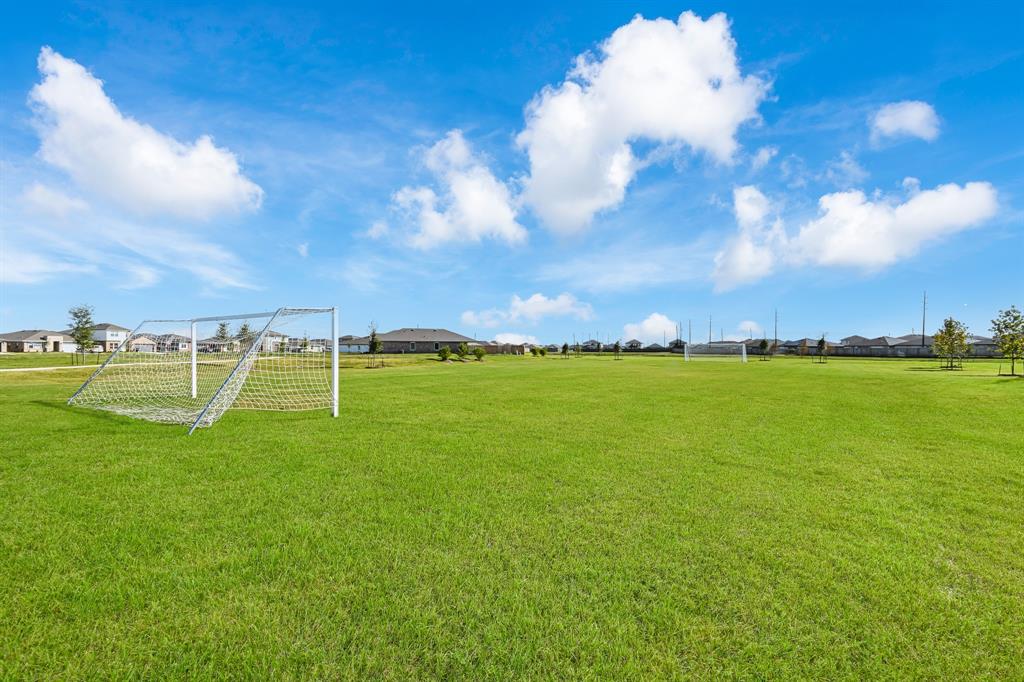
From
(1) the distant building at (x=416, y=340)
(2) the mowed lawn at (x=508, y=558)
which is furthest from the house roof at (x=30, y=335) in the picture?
(2) the mowed lawn at (x=508, y=558)

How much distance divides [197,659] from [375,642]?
3.19 feet

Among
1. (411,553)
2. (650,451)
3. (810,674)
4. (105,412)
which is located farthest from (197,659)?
(105,412)

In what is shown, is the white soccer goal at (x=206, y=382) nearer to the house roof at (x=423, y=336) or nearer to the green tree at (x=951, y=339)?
the green tree at (x=951, y=339)

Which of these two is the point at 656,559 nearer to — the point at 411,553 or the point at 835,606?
the point at 835,606

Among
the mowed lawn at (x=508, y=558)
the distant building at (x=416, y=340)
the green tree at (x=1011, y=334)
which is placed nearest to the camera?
the mowed lawn at (x=508, y=558)

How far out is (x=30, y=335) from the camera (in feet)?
287

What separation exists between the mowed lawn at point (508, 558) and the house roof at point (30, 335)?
112 m

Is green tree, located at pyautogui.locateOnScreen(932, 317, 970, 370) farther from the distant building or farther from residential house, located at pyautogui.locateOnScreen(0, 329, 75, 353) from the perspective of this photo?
residential house, located at pyautogui.locateOnScreen(0, 329, 75, 353)

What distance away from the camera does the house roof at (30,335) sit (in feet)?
283

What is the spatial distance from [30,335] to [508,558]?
123646 mm

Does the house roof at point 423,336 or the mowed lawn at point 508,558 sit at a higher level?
the house roof at point 423,336

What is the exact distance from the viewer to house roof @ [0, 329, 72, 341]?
8631 centimetres

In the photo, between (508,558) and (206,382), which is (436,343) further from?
(508,558)

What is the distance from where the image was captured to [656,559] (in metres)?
3.65
